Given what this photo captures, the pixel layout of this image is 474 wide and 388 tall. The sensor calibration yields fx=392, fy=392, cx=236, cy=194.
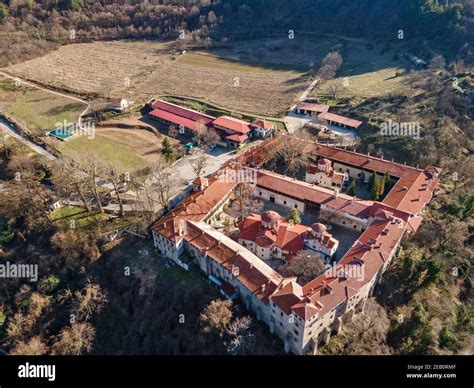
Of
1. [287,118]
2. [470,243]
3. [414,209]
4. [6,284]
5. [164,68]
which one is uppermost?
[164,68]

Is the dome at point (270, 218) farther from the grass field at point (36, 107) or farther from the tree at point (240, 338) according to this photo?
the grass field at point (36, 107)

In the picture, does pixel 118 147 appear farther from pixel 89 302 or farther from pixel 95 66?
pixel 95 66

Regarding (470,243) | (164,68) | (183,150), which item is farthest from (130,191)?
(164,68)

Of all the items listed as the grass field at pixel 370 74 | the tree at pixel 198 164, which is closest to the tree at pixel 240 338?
the tree at pixel 198 164

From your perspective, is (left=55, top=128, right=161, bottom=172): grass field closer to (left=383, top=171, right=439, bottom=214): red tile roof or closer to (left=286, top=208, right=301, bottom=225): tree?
(left=286, top=208, right=301, bottom=225): tree

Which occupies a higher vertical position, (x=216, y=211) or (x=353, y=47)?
(x=353, y=47)

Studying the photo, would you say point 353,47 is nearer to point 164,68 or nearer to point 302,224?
point 164,68

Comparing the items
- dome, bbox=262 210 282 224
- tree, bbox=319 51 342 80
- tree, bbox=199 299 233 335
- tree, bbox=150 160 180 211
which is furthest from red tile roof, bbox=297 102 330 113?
tree, bbox=199 299 233 335
